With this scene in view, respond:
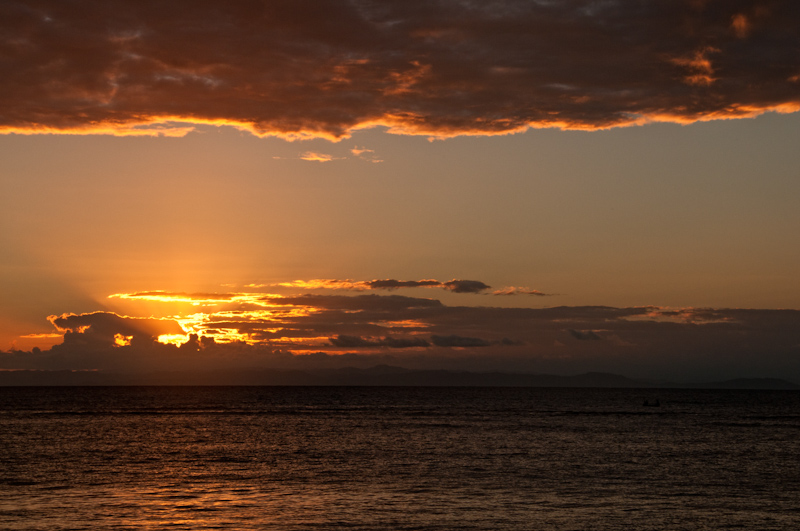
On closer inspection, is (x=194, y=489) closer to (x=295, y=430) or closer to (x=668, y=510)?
(x=668, y=510)

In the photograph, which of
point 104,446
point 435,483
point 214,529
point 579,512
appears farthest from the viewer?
point 104,446

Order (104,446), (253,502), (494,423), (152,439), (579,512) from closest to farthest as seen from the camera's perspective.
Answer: (579,512)
(253,502)
(104,446)
(152,439)
(494,423)

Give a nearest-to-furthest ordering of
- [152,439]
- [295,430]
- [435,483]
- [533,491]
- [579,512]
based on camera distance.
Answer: [579,512] → [533,491] → [435,483] → [152,439] → [295,430]

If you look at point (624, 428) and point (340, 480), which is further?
point (624, 428)

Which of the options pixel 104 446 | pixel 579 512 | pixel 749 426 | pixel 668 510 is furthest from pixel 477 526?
pixel 749 426

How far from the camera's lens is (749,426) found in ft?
363

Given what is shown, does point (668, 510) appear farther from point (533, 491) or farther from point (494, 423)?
point (494, 423)

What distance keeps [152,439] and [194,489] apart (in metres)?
39.8

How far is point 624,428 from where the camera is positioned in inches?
4023

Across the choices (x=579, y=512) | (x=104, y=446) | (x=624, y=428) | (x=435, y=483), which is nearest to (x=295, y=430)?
(x=104, y=446)

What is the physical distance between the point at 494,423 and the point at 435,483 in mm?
63808

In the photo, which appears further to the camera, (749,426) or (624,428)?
(749,426)

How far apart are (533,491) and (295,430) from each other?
2262 inches

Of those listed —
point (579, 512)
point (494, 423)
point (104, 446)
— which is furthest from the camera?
point (494, 423)
